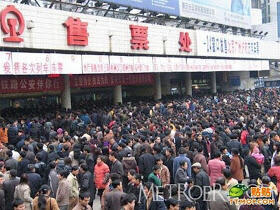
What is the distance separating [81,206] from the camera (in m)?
5.89

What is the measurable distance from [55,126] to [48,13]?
19.3 feet

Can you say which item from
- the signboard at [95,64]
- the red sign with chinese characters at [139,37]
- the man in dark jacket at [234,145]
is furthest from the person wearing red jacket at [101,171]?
the red sign with chinese characters at [139,37]

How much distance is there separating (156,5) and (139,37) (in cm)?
317

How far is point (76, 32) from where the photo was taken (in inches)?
762

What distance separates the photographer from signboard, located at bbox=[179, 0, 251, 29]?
29.3m

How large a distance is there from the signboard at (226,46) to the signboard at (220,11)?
1.82m

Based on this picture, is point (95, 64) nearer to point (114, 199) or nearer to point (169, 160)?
point (169, 160)

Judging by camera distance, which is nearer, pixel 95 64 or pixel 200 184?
pixel 200 184

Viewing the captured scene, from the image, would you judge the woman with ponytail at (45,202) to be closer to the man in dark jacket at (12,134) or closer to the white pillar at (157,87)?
the man in dark jacket at (12,134)

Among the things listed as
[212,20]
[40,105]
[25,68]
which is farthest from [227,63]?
[25,68]

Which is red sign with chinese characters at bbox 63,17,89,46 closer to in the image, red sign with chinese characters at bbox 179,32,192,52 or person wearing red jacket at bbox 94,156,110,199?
red sign with chinese characters at bbox 179,32,192,52

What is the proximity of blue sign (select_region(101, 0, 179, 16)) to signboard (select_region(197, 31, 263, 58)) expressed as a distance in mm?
2760

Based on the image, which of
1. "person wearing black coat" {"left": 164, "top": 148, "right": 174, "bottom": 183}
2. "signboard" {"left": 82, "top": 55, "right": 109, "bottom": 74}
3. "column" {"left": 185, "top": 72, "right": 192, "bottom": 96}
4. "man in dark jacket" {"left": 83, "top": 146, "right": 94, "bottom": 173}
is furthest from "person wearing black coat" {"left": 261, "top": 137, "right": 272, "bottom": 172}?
"column" {"left": 185, "top": 72, "right": 192, "bottom": 96}

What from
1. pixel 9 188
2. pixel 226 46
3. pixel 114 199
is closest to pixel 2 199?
pixel 9 188
